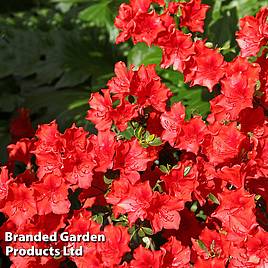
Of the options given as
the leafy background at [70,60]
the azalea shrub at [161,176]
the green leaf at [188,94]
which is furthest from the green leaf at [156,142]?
the leafy background at [70,60]

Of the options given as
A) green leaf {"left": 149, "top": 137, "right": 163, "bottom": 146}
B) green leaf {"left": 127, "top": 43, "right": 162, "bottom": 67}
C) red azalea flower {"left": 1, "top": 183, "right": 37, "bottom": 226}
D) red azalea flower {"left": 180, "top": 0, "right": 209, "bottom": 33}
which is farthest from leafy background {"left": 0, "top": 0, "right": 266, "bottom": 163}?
red azalea flower {"left": 1, "top": 183, "right": 37, "bottom": 226}

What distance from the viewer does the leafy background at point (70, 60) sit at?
2.96 metres

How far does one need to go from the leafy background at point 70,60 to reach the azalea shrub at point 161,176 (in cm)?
83

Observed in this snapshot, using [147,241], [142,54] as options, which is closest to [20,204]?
[147,241]

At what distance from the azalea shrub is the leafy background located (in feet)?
2.74

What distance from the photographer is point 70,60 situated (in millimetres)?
3361

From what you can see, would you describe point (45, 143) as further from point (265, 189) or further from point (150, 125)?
point (265, 189)

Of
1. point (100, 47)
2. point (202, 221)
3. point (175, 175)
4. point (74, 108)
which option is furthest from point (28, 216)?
point (100, 47)

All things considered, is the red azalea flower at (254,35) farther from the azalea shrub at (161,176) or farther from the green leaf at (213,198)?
the green leaf at (213,198)

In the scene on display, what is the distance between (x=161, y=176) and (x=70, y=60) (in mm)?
1706

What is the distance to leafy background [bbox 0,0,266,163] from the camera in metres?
2.96

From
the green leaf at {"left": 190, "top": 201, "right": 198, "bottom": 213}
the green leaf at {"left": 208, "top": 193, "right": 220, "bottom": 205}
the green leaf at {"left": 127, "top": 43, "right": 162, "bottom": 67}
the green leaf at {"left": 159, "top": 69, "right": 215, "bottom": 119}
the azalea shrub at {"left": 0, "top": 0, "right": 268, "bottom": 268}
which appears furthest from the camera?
the green leaf at {"left": 127, "top": 43, "right": 162, "bottom": 67}

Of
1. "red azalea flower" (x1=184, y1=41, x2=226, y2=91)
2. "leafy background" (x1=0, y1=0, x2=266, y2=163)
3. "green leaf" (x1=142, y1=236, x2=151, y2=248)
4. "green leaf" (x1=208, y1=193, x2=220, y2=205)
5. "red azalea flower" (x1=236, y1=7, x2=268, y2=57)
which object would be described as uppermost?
"red azalea flower" (x1=236, y1=7, x2=268, y2=57)

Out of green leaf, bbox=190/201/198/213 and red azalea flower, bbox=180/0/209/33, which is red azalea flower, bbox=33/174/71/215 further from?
red azalea flower, bbox=180/0/209/33
